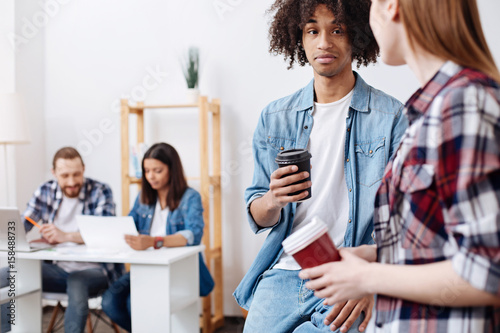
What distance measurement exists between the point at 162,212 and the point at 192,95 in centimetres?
95

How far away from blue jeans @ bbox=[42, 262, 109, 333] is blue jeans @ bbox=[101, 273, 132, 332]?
101 millimetres

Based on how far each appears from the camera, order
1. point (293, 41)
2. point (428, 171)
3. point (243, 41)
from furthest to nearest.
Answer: point (243, 41), point (293, 41), point (428, 171)

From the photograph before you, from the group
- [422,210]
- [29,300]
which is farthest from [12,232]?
[422,210]

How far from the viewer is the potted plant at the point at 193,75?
4.03m

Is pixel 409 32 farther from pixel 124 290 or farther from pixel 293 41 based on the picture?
pixel 124 290

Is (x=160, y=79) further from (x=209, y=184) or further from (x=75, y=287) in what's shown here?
(x=75, y=287)

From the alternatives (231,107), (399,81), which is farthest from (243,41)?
(399,81)

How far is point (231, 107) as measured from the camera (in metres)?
4.23

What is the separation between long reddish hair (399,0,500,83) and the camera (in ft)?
3.03

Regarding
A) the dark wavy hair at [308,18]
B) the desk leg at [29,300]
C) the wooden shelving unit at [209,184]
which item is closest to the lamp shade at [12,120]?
the wooden shelving unit at [209,184]

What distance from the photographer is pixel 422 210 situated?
36.5 inches

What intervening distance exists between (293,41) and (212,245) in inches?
101

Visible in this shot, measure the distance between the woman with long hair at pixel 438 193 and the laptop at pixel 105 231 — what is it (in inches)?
87.8

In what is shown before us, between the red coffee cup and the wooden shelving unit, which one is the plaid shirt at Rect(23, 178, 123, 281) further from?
the red coffee cup
